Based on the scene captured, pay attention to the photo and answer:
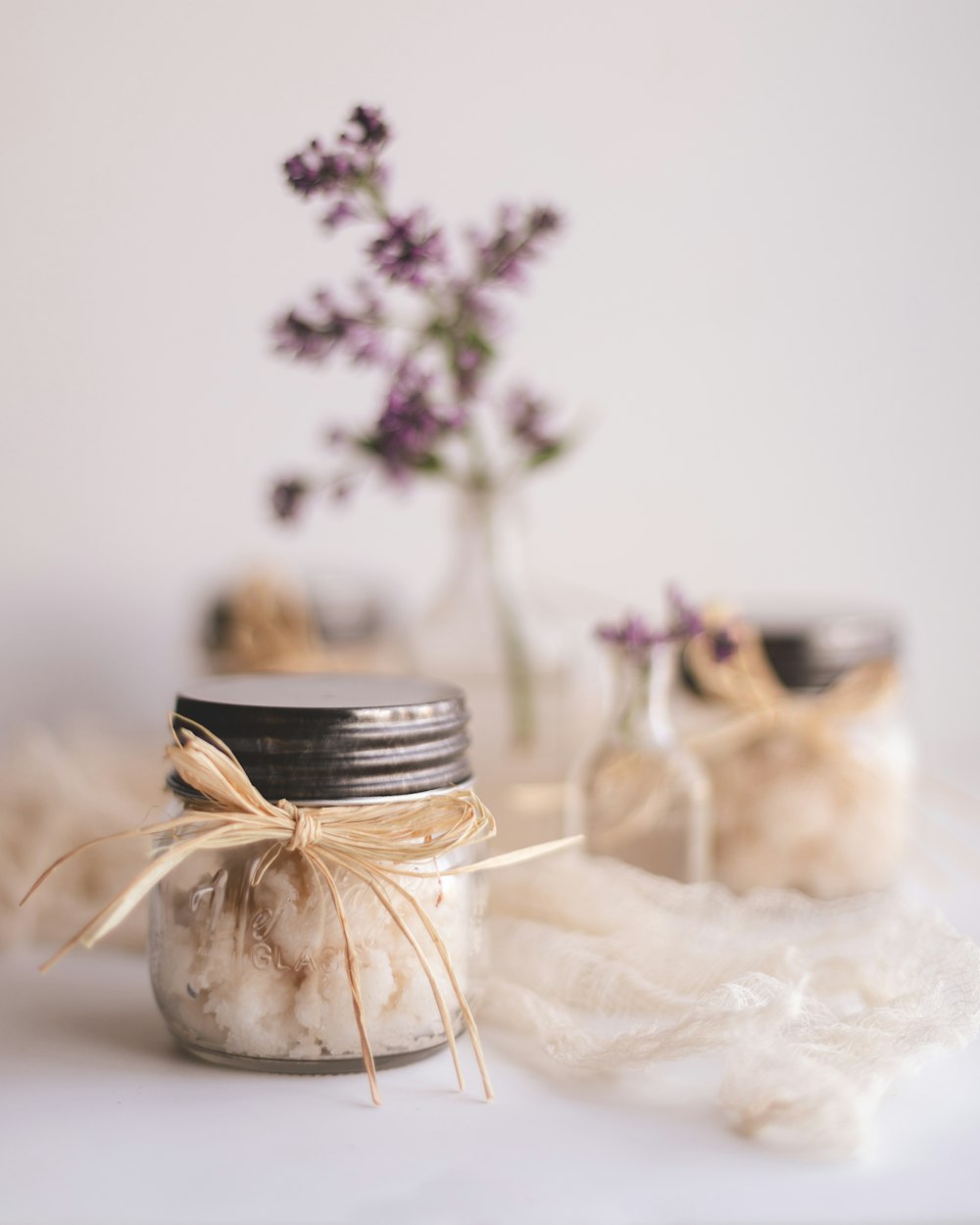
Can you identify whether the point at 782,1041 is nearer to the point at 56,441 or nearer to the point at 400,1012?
the point at 400,1012

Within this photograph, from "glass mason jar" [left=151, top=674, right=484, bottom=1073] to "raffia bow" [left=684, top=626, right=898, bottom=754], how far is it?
1.10ft

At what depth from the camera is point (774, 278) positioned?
1286 mm

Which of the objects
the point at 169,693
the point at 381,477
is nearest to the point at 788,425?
the point at 381,477

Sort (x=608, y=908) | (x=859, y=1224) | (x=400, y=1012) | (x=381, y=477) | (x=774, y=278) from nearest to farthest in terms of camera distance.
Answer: (x=859, y=1224) < (x=400, y=1012) < (x=608, y=908) < (x=381, y=477) < (x=774, y=278)

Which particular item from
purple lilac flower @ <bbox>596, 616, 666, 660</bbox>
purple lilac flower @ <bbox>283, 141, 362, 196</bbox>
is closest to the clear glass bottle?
purple lilac flower @ <bbox>596, 616, 666, 660</bbox>

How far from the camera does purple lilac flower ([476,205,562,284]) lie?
0.76m

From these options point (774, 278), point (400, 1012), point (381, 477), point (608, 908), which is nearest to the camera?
point (400, 1012)

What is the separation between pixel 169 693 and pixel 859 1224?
1001 millimetres

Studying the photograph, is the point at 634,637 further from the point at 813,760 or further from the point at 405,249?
the point at 405,249

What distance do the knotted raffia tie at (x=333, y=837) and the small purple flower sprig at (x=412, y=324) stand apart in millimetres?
278

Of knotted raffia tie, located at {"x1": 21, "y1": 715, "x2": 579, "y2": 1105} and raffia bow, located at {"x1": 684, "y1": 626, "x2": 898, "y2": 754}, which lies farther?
raffia bow, located at {"x1": 684, "y1": 626, "x2": 898, "y2": 754}

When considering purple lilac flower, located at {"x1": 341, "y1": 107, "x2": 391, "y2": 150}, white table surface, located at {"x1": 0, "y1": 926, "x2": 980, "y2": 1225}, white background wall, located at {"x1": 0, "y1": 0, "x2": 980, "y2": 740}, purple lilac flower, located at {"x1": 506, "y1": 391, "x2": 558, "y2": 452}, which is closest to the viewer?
white table surface, located at {"x1": 0, "y1": 926, "x2": 980, "y2": 1225}

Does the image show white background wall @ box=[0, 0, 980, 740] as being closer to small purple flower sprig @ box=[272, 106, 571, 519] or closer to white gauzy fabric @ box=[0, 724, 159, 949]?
white gauzy fabric @ box=[0, 724, 159, 949]

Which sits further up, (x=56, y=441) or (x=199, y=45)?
(x=199, y=45)
